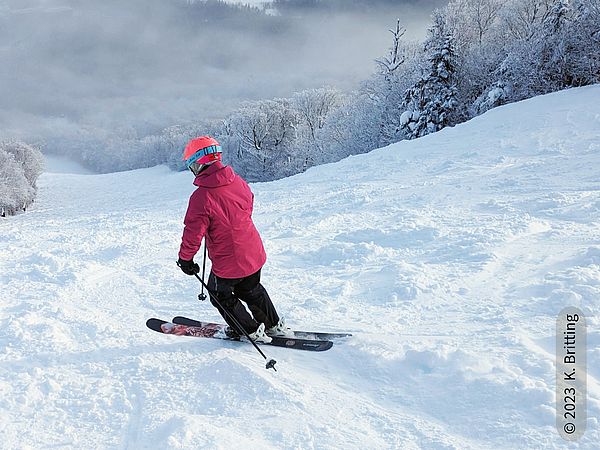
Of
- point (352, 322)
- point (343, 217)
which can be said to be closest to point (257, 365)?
point (352, 322)

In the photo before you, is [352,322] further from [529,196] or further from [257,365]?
[529,196]

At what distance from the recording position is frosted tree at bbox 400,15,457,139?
26.9 metres

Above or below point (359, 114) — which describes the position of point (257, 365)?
below

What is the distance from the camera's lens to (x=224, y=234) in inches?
150

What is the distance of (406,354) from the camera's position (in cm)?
361

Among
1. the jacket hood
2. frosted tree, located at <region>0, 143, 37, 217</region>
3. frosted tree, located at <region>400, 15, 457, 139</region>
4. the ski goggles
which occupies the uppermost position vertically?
frosted tree, located at <region>400, 15, 457, 139</region>

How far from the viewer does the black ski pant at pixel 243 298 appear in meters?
4.00

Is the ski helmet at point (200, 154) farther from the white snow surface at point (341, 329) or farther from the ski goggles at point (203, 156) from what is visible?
the white snow surface at point (341, 329)

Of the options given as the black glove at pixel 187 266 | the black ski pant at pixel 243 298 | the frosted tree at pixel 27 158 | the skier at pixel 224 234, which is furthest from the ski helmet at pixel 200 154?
the frosted tree at pixel 27 158

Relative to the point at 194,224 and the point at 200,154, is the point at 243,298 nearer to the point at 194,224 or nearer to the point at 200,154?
the point at 194,224

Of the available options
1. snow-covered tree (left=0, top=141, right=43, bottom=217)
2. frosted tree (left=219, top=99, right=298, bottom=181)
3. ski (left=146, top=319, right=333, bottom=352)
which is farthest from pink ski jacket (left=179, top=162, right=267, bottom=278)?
frosted tree (left=219, top=99, right=298, bottom=181)

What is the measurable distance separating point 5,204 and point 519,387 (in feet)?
154

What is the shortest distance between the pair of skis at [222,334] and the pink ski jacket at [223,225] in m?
0.73

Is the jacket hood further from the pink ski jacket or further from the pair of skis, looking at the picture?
the pair of skis
